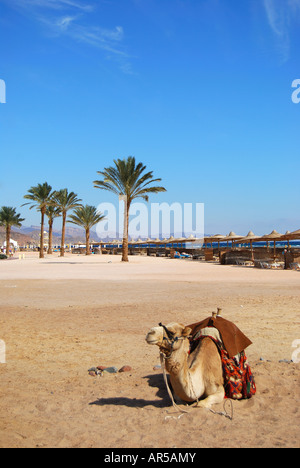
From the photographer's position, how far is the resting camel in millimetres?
3498

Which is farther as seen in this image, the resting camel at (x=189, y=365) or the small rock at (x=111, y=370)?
the small rock at (x=111, y=370)

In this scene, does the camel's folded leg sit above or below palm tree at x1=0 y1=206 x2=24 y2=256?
below

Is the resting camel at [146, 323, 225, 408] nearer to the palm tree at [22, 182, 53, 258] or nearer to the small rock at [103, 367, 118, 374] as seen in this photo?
the small rock at [103, 367, 118, 374]

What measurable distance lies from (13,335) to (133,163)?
2923 centimetres

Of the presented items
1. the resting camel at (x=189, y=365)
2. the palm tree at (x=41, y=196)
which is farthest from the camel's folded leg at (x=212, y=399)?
the palm tree at (x=41, y=196)

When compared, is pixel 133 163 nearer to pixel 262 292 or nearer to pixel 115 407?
pixel 262 292

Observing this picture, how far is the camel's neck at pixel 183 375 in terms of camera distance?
11.7 feet

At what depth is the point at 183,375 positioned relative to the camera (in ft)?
12.1

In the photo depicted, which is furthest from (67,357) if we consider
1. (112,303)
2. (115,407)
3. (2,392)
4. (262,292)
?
(262,292)

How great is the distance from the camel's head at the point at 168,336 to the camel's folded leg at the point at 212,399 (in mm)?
892

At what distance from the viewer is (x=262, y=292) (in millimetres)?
14266

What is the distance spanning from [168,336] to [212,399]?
111 cm

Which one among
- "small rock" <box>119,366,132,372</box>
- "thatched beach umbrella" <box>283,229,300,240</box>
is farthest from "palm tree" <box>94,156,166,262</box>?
"small rock" <box>119,366,132,372</box>

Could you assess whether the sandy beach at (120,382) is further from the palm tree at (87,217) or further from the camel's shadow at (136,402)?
the palm tree at (87,217)
